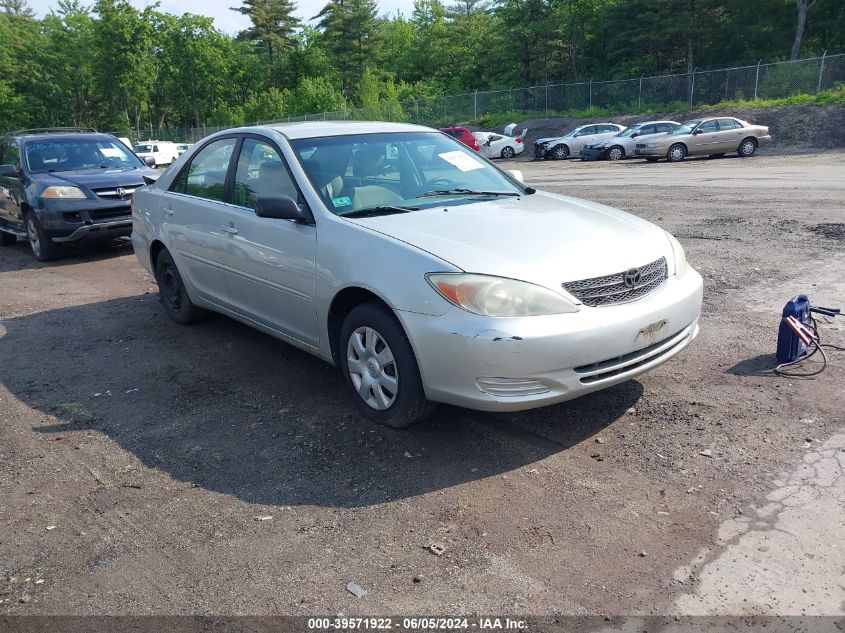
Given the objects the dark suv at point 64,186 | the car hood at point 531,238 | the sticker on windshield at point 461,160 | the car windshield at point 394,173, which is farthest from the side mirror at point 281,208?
the dark suv at point 64,186

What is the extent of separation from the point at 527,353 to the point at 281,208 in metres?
1.84

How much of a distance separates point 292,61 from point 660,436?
73.0 m

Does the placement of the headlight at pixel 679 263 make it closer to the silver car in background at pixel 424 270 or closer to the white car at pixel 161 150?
the silver car in background at pixel 424 270

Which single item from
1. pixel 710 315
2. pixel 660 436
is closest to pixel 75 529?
pixel 660 436

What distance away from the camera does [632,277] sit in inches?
153

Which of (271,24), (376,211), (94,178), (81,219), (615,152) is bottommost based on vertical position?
(615,152)

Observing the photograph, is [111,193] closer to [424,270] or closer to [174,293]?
[174,293]

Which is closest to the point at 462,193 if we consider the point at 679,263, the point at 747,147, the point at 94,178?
the point at 679,263

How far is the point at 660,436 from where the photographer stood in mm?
3957

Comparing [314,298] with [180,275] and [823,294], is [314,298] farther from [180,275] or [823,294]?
[823,294]

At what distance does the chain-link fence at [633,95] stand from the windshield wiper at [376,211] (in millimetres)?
26697

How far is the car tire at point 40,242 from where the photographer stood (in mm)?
9977

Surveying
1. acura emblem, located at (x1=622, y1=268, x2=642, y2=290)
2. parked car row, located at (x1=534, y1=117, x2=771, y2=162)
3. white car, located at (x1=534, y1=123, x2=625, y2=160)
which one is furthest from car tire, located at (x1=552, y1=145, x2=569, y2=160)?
acura emblem, located at (x1=622, y1=268, x2=642, y2=290)

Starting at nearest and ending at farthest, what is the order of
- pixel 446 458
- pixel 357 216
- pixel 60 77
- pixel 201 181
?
pixel 446 458 → pixel 357 216 → pixel 201 181 → pixel 60 77
